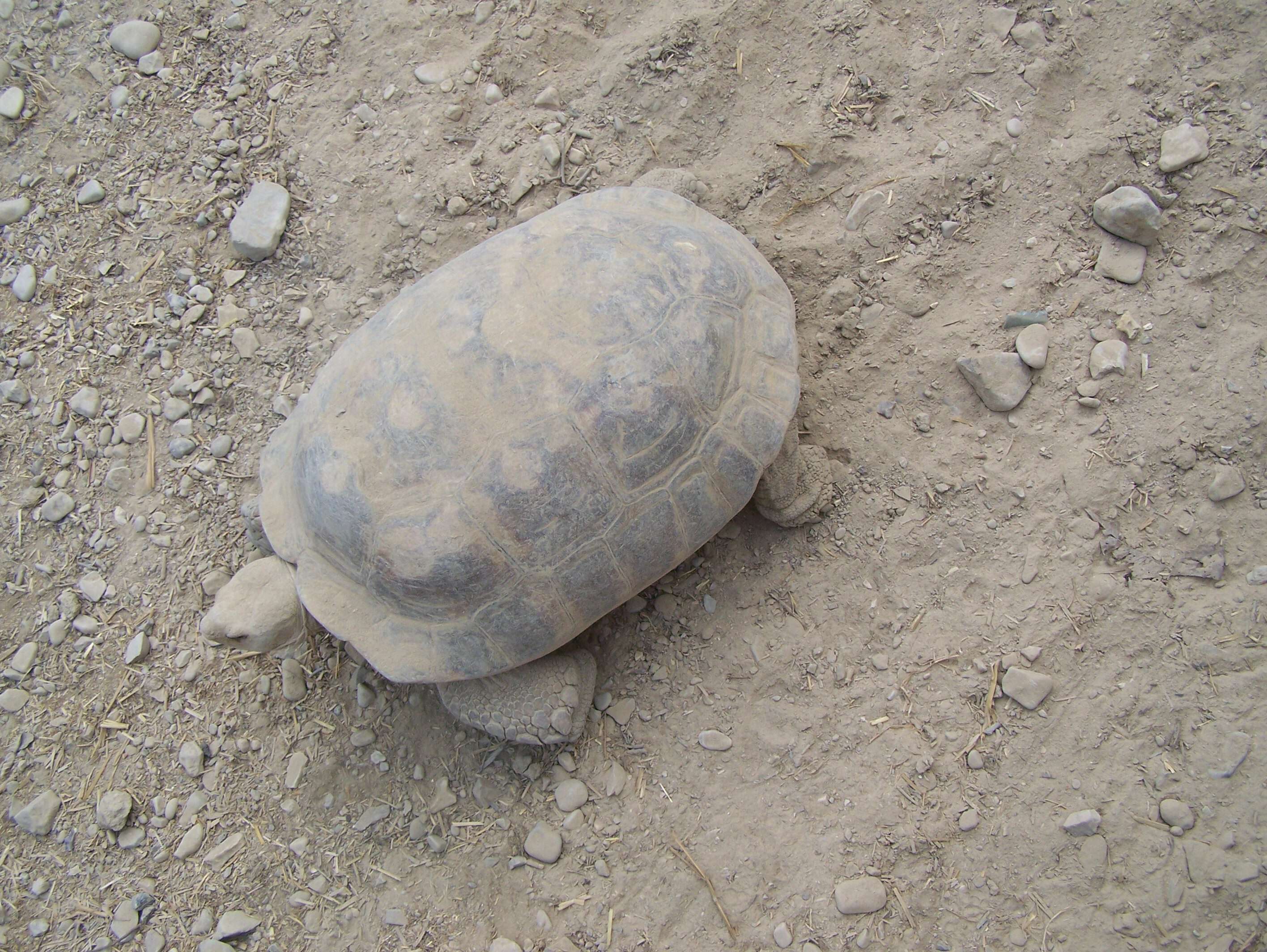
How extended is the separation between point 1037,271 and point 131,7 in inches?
186

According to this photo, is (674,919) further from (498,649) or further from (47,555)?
(47,555)

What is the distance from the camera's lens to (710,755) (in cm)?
296

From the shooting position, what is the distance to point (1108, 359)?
2955mm

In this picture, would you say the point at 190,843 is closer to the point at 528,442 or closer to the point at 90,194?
the point at 528,442

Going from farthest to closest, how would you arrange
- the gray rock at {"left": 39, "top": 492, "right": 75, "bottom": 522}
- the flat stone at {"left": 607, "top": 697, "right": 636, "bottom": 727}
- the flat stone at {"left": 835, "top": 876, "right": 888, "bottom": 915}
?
the gray rock at {"left": 39, "top": 492, "right": 75, "bottom": 522}
the flat stone at {"left": 607, "top": 697, "right": 636, "bottom": 727}
the flat stone at {"left": 835, "top": 876, "right": 888, "bottom": 915}

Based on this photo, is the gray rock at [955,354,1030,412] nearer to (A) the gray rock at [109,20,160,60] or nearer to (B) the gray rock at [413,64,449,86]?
(B) the gray rock at [413,64,449,86]

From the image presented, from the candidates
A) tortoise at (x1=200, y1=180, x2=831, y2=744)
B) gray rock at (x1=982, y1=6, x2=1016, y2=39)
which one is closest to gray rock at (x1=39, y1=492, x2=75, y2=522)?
tortoise at (x1=200, y1=180, x2=831, y2=744)

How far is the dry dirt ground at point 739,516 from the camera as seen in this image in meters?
2.66

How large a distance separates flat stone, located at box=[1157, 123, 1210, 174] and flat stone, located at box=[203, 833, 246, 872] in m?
4.44

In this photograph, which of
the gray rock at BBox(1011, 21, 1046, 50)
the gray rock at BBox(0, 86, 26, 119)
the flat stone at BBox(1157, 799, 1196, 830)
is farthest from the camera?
the gray rock at BBox(0, 86, 26, 119)

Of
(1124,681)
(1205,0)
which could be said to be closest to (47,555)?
(1124,681)

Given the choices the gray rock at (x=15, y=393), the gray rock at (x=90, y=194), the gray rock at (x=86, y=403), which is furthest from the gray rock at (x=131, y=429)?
the gray rock at (x=90, y=194)

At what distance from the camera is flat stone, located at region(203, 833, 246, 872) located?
2.98 metres

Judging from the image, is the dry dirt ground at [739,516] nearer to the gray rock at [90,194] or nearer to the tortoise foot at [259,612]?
the gray rock at [90,194]
